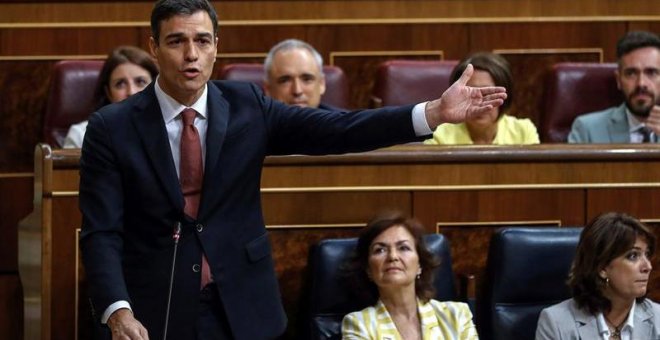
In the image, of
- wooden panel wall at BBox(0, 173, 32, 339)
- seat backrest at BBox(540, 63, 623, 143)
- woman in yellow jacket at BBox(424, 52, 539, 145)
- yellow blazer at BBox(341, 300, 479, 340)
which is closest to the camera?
yellow blazer at BBox(341, 300, 479, 340)

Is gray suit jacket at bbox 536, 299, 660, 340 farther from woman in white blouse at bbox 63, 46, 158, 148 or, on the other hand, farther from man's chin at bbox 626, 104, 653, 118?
woman in white blouse at bbox 63, 46, 158, 148

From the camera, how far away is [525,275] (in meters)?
1.32

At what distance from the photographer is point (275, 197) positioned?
1.35 m

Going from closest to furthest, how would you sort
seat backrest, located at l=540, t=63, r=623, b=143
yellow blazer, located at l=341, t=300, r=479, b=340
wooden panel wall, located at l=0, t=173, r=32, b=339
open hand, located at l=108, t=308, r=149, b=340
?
open hand, located at l=108, t=308, r=149, b=340 < yellow blazer, located at l=341, t=300, r=479, b=340 < wooden panel wall, located at l=0, t=173, r=32, b=339 < seat backrest, located at l=540, t=63, r=623, b=143

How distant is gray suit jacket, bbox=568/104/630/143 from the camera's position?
5.49ft

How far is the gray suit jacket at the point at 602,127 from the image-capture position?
1673 millimetres

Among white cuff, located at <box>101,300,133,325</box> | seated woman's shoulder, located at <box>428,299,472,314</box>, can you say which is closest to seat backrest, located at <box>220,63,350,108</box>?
seated woman's shoulder, located at <box>428,299,472,314</box>

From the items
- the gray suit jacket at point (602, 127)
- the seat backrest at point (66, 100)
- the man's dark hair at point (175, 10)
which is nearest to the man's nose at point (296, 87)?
the seat backrest at point (66, 100)

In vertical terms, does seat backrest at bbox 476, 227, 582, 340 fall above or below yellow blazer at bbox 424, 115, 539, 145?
below

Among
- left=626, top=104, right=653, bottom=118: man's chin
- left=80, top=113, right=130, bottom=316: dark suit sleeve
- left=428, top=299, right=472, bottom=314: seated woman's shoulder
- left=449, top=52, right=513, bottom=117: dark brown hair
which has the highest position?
left=449, top=52, right=513, bottom=117: dark brown hair

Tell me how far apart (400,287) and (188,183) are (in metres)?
0.40

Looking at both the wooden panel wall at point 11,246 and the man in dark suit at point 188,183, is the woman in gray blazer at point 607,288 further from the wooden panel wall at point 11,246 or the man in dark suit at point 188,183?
the wooden panel wall at point 11,246

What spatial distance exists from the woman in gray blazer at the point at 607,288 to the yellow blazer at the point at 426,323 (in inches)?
3.1

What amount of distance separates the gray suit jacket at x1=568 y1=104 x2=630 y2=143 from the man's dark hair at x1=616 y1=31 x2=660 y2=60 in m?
0.07
